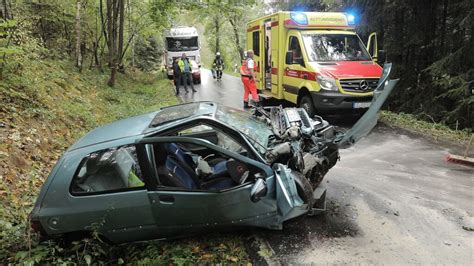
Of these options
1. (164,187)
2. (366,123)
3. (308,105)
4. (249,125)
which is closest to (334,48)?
(308,105)

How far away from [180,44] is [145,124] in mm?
19499

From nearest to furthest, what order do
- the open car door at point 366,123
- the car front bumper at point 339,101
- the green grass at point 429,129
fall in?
the open car door at point 366,123 → the green grass at point 429,129 → the car front bumper at point 339,101

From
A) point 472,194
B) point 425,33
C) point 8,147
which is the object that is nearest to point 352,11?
point 425,33

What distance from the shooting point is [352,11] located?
1421 cm

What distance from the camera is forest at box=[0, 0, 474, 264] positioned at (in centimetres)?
430

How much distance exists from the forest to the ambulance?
2.41 metres

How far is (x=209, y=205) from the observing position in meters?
3.99

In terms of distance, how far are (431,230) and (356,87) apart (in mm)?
5160

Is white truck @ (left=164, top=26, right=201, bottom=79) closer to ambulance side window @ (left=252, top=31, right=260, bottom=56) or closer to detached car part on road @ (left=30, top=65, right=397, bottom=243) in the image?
ambulance side window @ (left=252, top=31, right=260, bottom=56)

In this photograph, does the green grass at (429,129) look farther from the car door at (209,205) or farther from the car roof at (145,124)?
the car roof at (145,124)

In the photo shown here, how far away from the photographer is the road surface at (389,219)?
406 centimetres

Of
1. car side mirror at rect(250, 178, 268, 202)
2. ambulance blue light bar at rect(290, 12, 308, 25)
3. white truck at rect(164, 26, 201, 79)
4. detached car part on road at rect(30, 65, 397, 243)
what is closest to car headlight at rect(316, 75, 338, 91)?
ambulance blue light bar at rect(290, 12, 308, 25)

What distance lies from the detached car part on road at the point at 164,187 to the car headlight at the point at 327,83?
5011 millimetres

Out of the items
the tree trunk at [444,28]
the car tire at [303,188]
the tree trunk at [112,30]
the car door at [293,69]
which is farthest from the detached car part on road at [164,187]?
the tree trunk at [112,30]
